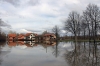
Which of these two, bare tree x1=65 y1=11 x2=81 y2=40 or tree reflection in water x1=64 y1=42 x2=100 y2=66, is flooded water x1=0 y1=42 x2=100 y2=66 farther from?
bare tree x1=65 y1=11 x2=81 y2=40

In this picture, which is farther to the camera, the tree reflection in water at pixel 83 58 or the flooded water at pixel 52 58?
the flooded water at pixel 52 58

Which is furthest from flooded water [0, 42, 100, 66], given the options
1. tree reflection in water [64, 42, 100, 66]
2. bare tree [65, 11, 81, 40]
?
bare tree [65, 11, 81, 40]

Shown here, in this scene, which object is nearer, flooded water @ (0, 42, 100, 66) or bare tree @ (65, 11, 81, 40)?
flooded water @ (0, 42, 100, 66)

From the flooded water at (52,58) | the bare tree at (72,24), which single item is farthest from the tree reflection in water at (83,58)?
the bare tree at (72,24)

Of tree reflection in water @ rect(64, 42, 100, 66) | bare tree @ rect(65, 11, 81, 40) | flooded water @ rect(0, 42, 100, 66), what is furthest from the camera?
bare tree @ rect(65, 11, 81, 40)

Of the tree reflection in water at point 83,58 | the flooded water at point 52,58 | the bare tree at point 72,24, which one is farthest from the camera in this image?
the bare tree at point 72,24

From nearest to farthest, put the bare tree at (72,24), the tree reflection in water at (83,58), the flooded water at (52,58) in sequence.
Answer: the tree reflection in water at (83,58) → the flooded water at (52,58) → the bare tree at (72,24)

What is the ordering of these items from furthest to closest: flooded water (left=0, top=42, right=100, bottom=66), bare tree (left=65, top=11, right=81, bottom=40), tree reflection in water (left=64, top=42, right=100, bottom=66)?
bare tree (left=65, top=11, right=81, bottom=40) → flooded water (left=0, top=42, right=100, bottom=66) → tree reflection in water (left=64, top=42, right=100, bottom=66)

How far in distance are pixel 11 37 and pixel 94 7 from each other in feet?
337

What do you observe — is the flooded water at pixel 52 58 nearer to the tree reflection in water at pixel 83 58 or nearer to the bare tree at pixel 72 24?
the tree reflection in water at pixel 83 58

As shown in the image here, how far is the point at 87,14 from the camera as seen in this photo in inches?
2544

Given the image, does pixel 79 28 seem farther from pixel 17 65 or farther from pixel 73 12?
pixel 17 65

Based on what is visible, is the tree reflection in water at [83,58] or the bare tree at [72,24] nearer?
the tree reflection in water at [83,58]

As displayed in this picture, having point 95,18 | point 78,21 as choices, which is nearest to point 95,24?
point 95,18
